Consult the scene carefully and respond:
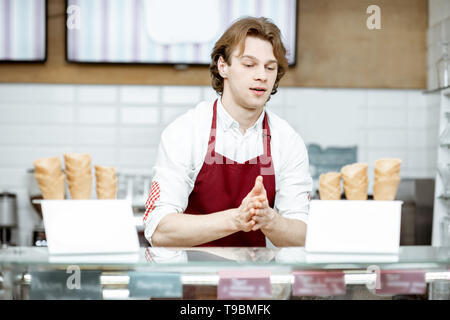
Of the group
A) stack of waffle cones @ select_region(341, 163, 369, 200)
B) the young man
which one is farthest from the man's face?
stack of waffle cones @ select_region(341, 163, 369, 200)

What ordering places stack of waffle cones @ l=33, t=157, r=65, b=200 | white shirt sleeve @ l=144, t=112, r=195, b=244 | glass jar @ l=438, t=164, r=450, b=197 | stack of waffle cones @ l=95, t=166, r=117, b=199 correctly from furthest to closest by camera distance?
glass jar @ l=438, t=164, r=450, b=197
stack of waffle cones @ l=95, t=166, r=117, b=199
stack of waffle cones @ l=33, t=157, r=65, b=200
white shirt sleeve @ l=144, t=112, r=195, b=244

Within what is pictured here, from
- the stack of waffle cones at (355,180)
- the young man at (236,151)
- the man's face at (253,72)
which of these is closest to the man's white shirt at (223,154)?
the young man at (236,151)

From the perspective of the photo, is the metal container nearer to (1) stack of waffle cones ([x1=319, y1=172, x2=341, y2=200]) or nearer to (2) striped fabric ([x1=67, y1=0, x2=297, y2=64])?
(2) striped fabric ([x1=67, y1=0, x2=297, y2=64])

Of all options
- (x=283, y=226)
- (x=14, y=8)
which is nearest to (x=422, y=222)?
(x=283, y=226)

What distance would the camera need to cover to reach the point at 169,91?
147 inches

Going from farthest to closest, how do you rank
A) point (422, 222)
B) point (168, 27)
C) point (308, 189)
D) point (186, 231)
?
point (168, 27) → point (422, 222) → point (308, 189) → point (186, 231)

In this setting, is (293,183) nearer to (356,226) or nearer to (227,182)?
(227,182)

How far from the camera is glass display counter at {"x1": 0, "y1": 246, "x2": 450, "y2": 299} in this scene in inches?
41.6

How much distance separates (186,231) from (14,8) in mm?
2725

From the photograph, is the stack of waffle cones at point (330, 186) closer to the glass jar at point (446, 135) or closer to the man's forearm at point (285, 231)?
the glass jar at point (446, 135)

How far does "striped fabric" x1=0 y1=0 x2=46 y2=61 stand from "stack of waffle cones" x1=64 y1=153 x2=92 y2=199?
3.98 ft

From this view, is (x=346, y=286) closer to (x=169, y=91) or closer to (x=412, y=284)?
(x=412, y=284)

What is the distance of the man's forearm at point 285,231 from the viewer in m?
1.43

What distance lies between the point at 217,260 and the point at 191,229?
35cm
